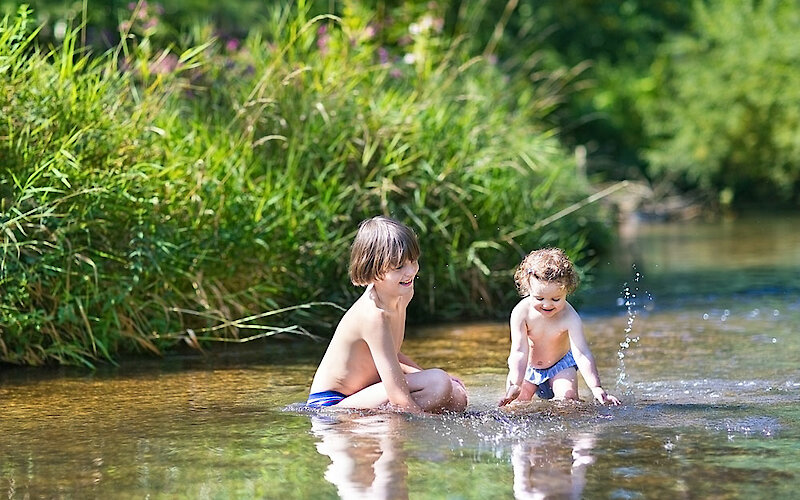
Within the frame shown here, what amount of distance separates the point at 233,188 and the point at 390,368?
2.79 m

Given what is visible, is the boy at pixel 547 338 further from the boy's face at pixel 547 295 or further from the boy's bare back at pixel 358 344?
the boy's bare back at pixel 358 344

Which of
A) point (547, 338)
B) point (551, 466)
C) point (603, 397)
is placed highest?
point (547, 338)

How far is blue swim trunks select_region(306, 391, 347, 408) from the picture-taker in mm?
5344

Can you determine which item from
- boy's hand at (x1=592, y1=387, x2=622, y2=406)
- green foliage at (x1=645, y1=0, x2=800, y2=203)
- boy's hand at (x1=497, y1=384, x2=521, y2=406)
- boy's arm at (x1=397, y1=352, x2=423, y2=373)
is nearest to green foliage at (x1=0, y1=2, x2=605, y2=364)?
boy's arm at (x1=397, y1=352, x2=423, y2=373)

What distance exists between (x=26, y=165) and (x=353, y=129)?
2401 millimetres

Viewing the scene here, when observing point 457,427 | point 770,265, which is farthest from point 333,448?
point 770,265

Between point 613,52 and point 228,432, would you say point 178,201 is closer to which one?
point 228,432

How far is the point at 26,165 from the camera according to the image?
676 centimetres

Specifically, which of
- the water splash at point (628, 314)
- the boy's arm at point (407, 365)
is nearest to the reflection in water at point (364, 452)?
the boy's arm at point (407, 365)

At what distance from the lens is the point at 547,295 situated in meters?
5.41

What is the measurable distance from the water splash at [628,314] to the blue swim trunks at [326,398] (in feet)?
4.67

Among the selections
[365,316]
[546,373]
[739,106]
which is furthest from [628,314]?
[739,106]

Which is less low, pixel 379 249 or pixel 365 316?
pixel 379 249

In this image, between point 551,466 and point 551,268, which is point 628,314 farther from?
point 551,466
